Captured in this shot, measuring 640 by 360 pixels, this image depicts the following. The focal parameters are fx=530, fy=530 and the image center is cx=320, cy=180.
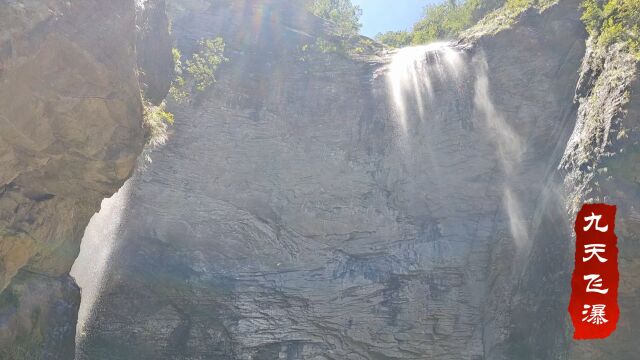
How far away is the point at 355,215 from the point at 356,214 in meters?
0.04

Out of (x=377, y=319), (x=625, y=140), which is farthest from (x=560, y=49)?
(x=377, y=319)

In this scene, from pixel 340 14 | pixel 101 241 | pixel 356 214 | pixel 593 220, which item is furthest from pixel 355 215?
pixel 340 14

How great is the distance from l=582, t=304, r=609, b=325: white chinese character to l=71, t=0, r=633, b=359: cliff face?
1.82 metres

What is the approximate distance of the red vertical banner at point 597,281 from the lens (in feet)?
26.9

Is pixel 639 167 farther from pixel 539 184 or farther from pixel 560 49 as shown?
pixel 560 49

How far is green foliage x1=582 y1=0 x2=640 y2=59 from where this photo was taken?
9.55 meters

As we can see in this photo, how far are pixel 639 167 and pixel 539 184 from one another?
3.45 meters

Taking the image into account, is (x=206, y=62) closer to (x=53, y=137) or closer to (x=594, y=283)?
(x=53, y=137)

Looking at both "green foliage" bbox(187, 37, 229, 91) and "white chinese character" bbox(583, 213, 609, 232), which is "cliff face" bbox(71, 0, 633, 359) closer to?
"green foliage" bbox(187, 37, 229, 91)

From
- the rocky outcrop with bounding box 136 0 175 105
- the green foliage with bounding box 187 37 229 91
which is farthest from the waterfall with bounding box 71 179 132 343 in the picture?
the green foliage with bounding box 187 37 229 91

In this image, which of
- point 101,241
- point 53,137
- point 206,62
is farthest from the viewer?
point 206,62

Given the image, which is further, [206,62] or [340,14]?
[340,14]

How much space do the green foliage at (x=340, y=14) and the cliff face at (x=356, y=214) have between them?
3609 millimetres

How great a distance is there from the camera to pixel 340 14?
1075 inches
